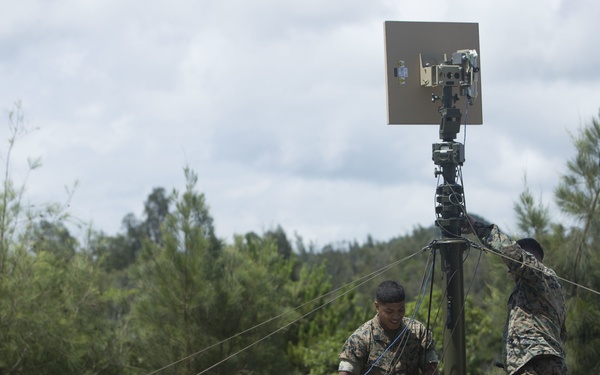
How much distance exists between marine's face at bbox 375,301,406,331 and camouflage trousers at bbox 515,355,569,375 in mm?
726

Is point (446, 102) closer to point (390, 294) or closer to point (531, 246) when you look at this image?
point (531, 246)

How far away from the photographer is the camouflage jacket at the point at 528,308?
5129mm

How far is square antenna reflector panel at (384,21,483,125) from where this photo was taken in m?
5.85

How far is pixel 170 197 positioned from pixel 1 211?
2014 millimetres

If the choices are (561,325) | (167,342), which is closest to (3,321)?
(167,342)

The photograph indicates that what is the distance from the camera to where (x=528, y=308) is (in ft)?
17.2

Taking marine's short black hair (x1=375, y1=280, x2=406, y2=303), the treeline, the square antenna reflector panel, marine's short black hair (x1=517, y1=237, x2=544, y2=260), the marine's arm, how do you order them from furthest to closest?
the treeline, the square antenna reflector panel, marine's short black hair (x1=517, y1=237, x2=544, y2=260), marine's short black hair (x1=375, y1=280, x2=406, y2=303), the marine's arm

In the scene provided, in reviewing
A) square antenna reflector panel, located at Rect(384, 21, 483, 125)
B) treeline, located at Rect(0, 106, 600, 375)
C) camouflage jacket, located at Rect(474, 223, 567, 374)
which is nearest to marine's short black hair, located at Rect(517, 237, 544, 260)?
camouflage jacket, located at Rect(474, 223, 567, 374)

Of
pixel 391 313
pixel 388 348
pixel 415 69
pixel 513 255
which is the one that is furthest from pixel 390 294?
pixel 415 69

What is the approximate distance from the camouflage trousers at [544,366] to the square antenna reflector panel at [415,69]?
1.59 meters

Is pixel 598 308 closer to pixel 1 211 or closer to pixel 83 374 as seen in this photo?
pixel 83 374

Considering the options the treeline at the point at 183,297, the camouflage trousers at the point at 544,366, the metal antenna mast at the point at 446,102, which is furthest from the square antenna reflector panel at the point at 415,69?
the treeline at the point at 183,297

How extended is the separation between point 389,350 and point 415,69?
1764 mm

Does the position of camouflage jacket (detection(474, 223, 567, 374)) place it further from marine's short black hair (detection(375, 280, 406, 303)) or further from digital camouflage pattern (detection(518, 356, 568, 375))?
marine's short black hair (detection(375, 280, 406, 303))
